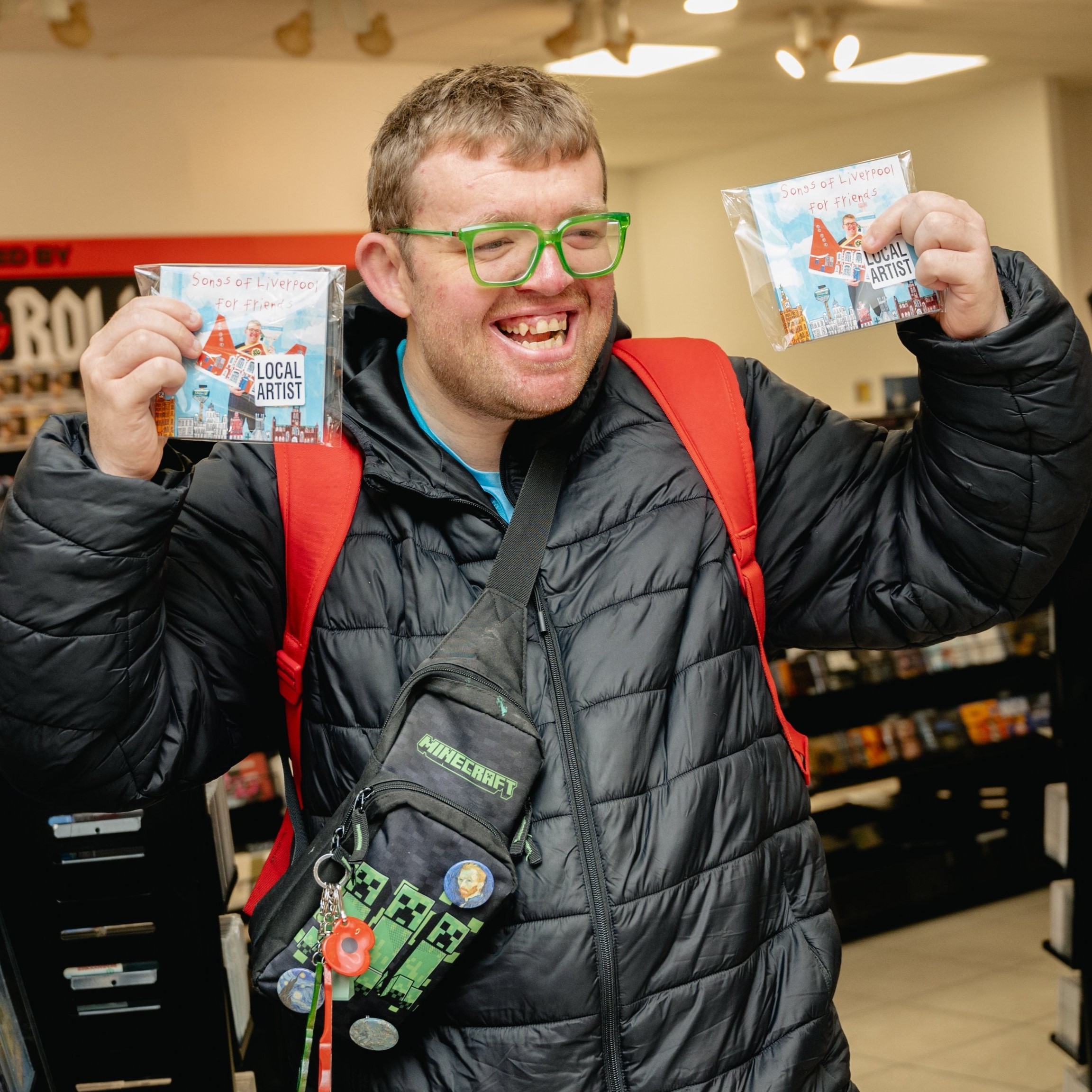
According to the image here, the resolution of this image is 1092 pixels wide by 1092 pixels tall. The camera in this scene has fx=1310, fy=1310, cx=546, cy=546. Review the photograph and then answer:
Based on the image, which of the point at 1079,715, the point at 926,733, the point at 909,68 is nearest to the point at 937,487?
the point at 1079,715

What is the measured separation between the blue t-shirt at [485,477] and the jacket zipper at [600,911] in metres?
0.30

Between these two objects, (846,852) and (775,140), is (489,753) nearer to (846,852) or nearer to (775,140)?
(846,852)

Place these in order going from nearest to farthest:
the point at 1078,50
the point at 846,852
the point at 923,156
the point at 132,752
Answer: the point at 132,752, the point at 846,852, the point at 1078,50, the point at 923,156

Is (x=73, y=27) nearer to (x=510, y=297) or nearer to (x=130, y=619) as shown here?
(x=510, y=297)

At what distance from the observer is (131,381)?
4.23 feet

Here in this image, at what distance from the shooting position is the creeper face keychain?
1.32 metres

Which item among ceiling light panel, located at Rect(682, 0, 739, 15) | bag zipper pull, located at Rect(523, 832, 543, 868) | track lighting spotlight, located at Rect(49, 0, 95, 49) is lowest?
bag zipper pull, located at Rect(523, 832, 543, 868)

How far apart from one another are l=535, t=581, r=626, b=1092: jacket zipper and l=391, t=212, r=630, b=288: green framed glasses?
1.65ft

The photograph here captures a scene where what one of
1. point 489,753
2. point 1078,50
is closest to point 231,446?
point 489,753

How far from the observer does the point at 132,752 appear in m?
1.40

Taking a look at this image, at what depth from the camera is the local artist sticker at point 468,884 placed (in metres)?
1.33

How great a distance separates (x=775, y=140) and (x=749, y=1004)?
384 inches

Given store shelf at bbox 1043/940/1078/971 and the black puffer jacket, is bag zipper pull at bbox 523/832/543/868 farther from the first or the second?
store shelf at bbox 1043/940/1078/971

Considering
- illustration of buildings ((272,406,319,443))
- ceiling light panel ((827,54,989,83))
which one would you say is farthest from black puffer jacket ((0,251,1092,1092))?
ceiling light panel ((827,54,989,83))
